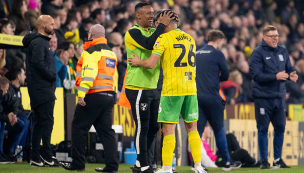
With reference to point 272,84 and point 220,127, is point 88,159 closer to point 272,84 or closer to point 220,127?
point 220,127

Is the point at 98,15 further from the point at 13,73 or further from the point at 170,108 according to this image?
the point at 170,108

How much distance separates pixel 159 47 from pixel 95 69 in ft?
3.21

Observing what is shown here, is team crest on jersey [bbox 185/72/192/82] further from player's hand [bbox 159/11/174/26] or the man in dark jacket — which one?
the man in dark jacket

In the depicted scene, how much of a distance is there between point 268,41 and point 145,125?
3.20m

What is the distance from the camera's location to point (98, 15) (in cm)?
1192

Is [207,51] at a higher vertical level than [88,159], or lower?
higher

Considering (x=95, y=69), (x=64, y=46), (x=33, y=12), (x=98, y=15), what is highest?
(x=98, y=15)

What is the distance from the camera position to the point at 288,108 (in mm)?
13203

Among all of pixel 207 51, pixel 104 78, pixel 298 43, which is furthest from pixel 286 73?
pixel 298 43

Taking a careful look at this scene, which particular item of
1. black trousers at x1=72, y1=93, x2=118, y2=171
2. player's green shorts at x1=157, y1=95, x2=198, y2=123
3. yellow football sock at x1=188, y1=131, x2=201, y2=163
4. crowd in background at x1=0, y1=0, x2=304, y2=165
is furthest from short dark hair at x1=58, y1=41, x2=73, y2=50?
yellow football sock at x1=188, y1=131, x2=201, y2=163

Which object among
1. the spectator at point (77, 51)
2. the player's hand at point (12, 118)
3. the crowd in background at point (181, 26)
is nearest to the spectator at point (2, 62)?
the crowd in background at point (181, 26)

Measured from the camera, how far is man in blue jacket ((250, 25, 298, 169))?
7.43 meters

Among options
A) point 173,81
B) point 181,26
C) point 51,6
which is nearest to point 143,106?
point 173,81

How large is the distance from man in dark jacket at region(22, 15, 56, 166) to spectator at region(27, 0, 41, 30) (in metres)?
3.34
